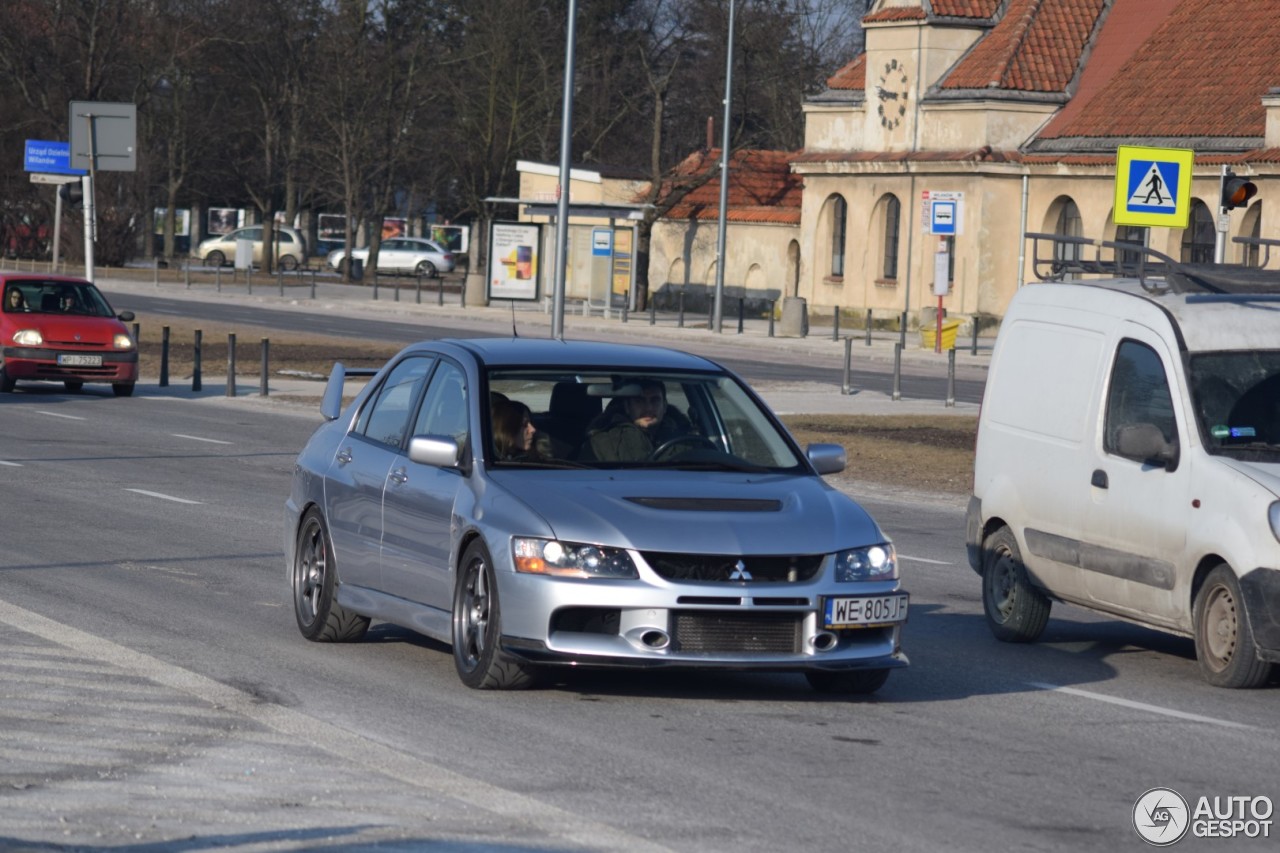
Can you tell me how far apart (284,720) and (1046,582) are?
440cm

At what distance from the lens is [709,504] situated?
8688mm

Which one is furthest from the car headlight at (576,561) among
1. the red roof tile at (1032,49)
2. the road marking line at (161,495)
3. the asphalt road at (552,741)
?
the red roof tile at (1032,49)

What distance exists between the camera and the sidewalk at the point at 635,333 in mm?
32312

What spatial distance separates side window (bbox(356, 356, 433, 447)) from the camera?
10156mm

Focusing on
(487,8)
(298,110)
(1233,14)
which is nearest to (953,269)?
(1233,14)

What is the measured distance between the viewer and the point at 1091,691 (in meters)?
9.62

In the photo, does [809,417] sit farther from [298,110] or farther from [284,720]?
[298,110]

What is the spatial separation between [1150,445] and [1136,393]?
0.63 m

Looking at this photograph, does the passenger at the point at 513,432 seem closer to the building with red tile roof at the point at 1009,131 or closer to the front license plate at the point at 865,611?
the front license plate at the point at 865,611

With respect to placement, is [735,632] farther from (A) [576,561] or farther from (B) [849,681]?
(B) [849,681]

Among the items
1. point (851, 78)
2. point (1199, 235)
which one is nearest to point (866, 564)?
point (1199, 235)

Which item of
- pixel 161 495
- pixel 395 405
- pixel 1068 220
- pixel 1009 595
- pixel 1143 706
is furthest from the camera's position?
pixel 1068 220

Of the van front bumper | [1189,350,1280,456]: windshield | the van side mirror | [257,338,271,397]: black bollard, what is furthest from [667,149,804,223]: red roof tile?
the van front bumper

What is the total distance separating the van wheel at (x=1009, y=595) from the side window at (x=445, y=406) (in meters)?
3.22
